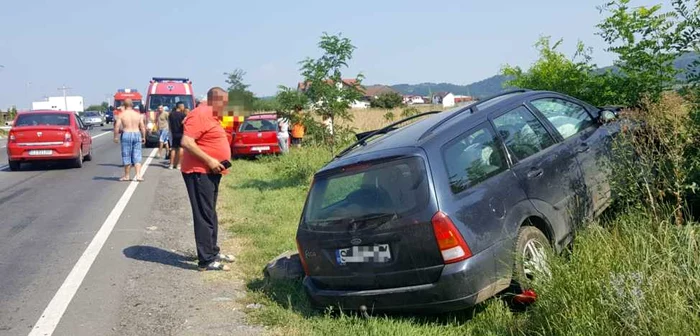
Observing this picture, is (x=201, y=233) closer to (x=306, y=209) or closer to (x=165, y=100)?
(x=306, y=209)

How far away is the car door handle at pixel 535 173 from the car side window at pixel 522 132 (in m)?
0.15

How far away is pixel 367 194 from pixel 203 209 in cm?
257

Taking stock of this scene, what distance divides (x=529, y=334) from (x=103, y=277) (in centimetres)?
454

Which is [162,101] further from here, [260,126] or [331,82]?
[331,82]

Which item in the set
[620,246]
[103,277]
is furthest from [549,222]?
[103,277]

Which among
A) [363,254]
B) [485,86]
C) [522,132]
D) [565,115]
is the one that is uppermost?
[485,86]

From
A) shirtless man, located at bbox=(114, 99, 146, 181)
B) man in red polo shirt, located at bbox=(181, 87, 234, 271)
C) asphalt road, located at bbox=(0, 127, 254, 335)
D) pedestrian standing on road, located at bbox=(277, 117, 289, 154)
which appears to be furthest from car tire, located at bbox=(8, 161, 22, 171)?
man in red polo shirt, located at bbox=(181, 87, 234, 271)

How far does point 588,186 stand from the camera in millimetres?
6031

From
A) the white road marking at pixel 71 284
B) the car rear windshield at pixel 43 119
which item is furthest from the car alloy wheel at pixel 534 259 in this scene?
the car rear windshield at pixel 43 119

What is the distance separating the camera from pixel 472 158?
211 inches

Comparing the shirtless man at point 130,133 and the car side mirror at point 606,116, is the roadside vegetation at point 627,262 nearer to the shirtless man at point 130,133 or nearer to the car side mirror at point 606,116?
the car side mirror at point 606,116

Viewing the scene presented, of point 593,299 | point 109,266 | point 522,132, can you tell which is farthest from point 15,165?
point 593,299

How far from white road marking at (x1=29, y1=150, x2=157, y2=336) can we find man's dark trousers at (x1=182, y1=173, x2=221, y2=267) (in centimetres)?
125

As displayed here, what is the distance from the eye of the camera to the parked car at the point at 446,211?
189 inches
